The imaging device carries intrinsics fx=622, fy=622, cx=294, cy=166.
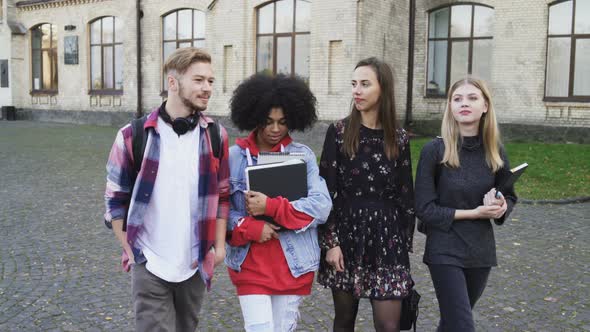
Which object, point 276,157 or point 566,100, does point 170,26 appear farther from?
point 276,157

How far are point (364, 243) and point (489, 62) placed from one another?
56.7 ft

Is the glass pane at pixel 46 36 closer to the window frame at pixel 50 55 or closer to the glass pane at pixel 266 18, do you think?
the window frame at pixel 50 55

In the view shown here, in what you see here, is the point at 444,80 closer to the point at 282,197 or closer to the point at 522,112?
the point at 522,112

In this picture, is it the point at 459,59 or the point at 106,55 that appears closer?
the point at 459,59

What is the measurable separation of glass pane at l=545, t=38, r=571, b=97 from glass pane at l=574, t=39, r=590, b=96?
0.24 meters

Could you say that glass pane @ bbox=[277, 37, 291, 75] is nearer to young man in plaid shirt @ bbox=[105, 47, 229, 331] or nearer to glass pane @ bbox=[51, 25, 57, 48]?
glass pane @ bbox=[51, 25, 57, 48]

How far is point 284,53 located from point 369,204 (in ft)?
59.2

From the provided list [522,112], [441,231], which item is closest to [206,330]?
[441,231]

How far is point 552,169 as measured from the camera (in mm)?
12727

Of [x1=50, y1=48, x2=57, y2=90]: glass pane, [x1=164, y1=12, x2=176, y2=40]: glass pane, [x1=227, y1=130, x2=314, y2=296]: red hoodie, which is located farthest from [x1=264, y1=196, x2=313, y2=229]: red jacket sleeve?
[x1=50, y1=48, x2=57, y2=90]: glass pane

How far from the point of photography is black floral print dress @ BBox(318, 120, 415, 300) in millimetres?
3268

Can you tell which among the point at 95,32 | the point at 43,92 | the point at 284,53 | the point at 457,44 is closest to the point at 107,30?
the point at 95,32

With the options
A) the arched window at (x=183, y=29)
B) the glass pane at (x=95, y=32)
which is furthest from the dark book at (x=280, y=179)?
the glass pane at (x=95, y=32)

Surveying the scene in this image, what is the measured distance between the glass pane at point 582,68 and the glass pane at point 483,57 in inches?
96.4
